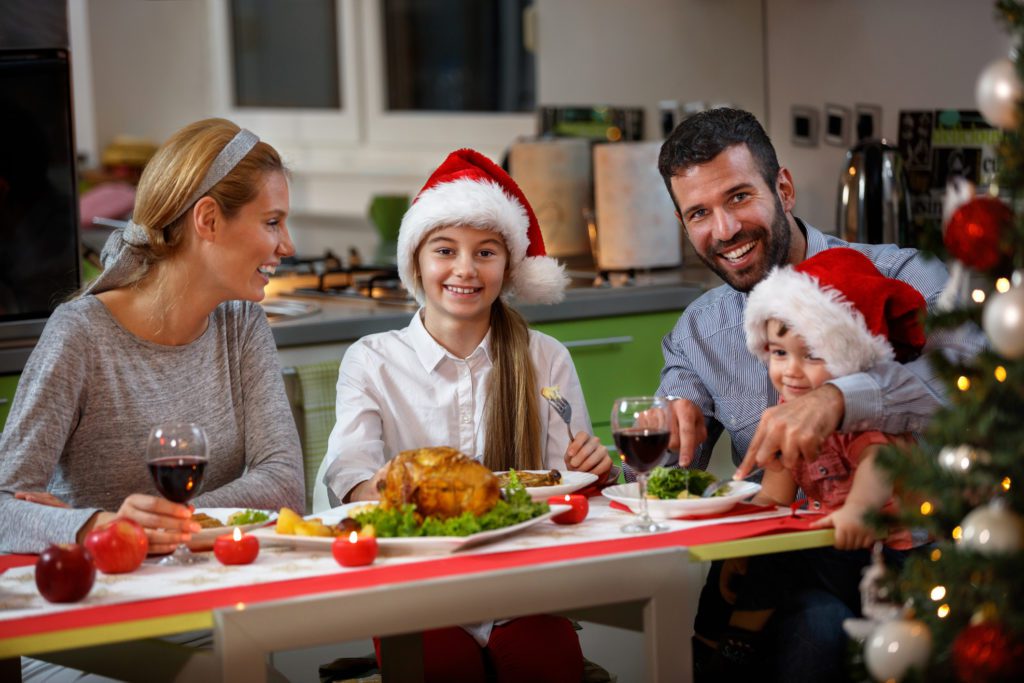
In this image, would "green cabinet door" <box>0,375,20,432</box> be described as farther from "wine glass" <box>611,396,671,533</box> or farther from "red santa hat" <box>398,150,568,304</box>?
"wine glass" <box>611,396,671,533</box>

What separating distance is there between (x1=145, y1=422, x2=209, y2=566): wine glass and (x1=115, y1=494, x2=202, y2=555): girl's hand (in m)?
0.02

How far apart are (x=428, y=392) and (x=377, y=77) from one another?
331 centimetres

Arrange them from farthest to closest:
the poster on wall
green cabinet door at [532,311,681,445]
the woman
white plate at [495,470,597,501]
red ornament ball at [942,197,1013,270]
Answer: green cabinet door at [532,311,681,445] → the poster on wall → the woman → white plate at [495,470,597,501] → red ornament ball at [942,197,1013,270]

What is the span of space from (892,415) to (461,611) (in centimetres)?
68

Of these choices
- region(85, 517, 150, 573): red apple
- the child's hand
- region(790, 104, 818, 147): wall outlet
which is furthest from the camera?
region(790, 104, 818, 147): wall outlet

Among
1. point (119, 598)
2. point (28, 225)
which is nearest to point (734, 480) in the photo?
point (119, 598)

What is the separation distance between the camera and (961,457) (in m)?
1.50

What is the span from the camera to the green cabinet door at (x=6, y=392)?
9.30ft

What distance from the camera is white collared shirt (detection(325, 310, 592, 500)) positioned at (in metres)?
2.50

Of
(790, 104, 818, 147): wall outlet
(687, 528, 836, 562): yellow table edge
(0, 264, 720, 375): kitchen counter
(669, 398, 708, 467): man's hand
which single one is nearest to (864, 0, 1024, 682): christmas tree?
(687, 528, 836, 562): yellow table edge

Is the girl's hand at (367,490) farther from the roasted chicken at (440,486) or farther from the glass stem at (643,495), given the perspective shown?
the glass stem at (643,495)

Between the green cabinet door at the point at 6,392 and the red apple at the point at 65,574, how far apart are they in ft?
4.23

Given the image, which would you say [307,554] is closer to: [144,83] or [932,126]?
[932,126]

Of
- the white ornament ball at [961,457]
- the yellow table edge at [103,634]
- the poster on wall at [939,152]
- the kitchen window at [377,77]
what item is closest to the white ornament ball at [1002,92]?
the white ornament ball at [961,457]
